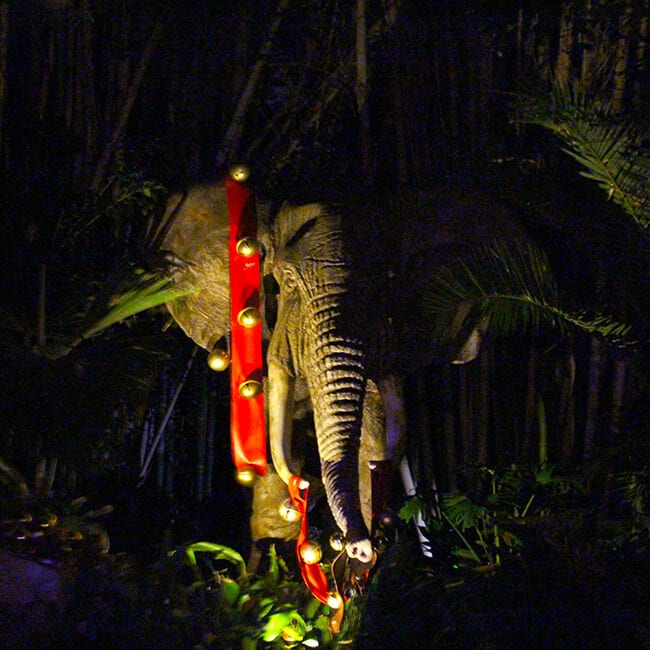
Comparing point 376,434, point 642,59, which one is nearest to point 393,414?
point 376,434

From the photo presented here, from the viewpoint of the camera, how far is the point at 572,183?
2.75 metres

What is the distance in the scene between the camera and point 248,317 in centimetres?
237

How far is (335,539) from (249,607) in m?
0.31

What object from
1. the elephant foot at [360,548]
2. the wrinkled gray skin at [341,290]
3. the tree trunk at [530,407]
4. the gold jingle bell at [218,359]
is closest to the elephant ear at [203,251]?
the wrinkled gray skin at [341,290]

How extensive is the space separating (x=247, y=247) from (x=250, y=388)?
0.34 metres

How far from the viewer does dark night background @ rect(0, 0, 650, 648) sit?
2660 millimetres

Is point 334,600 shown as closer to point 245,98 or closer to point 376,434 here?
point 376,434

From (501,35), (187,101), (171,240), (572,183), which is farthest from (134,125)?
(572,183)

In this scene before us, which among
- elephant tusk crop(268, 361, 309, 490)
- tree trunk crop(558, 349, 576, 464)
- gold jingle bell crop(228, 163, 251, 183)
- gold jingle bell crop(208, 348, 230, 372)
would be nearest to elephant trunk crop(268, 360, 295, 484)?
elephant tusk crop(268, 361, 309, 490)

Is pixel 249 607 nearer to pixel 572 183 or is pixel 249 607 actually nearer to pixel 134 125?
pixel 572 183

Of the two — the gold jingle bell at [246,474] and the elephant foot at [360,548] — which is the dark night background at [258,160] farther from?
the elephant foot at [360,548]

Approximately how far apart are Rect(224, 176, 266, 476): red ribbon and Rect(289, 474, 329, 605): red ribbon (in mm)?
126

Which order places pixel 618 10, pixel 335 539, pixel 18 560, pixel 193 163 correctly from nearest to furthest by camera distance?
pixel 18 560 → pixel 335 539 → pixel 618 10 → pixel 193 163

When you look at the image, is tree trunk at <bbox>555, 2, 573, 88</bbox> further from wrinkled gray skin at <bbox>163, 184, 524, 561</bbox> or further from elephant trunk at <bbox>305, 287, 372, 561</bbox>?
elephant trunk at <bbox>305, 287, 372, 561</bbox>
